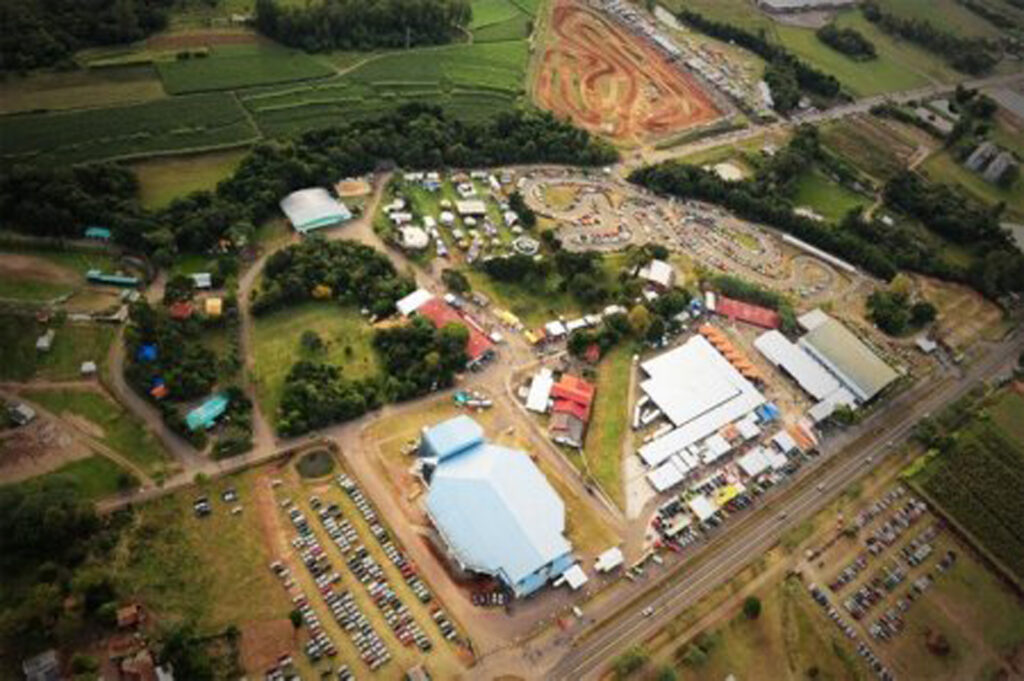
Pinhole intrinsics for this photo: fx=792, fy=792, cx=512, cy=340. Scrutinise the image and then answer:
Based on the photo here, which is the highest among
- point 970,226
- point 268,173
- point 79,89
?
point 970,226

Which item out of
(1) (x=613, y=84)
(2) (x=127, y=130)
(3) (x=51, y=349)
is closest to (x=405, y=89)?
(1) (x=613, y=84)

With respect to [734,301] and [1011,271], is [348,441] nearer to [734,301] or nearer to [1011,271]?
[734,301]

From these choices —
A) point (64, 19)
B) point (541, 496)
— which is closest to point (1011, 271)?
point (541, 496)

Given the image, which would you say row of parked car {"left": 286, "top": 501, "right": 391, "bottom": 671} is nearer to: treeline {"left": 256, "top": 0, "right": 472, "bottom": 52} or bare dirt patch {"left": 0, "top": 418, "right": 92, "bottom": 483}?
bare dirt patch {"left": 0, "top": 418, "right": 92, "bottom": 483}

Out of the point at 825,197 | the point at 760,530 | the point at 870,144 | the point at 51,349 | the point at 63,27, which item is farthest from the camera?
the point at 870,144

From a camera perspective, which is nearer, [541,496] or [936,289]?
[541,496]

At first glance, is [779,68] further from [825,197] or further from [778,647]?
[778,647]

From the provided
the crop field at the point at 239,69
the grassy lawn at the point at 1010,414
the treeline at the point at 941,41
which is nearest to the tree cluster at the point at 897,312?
the grassy lawn at the point at 1010,414
